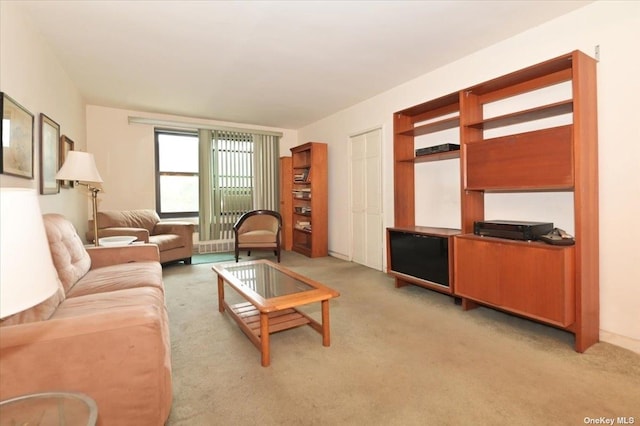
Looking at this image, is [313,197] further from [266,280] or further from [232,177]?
[266,280]

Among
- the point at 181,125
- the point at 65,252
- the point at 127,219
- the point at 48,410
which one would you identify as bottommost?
the point at 48,410

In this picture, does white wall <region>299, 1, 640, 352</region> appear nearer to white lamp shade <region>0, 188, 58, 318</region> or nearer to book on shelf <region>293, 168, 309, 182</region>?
white lamp shade <region>0, 188, 58, 318</region>

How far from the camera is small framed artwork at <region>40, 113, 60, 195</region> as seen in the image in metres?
2.66

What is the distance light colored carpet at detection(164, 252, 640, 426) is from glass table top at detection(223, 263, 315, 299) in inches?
14.2

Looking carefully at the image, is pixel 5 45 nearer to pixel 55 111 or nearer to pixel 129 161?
pixel 55 111

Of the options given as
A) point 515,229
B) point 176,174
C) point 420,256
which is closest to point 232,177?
point 176,174

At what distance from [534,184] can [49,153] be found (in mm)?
4049

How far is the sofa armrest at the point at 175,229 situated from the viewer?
4.67m

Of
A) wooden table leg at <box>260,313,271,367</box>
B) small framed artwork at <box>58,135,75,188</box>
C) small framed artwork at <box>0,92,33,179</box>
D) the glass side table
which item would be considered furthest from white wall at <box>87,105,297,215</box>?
the glass side table

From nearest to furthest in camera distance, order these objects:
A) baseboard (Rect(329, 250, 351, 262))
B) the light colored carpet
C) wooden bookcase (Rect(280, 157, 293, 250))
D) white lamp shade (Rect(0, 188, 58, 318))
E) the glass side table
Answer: white lamp shade (Rect(0, 188, 58, 318)), the glass side table, the light colored carpet, baseboard (Rect(329, 250, 351, 262)), wooden bookcase (Rect(280, 157, 293, 250))

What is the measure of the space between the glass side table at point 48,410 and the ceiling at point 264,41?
96.2 inches

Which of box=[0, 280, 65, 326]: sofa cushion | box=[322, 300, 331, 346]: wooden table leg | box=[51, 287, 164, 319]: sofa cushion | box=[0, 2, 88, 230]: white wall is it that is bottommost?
box=[322, 300, 331, 346]: wooden table leg

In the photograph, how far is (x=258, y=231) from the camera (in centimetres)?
531

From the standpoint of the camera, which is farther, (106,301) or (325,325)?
(325,325)
